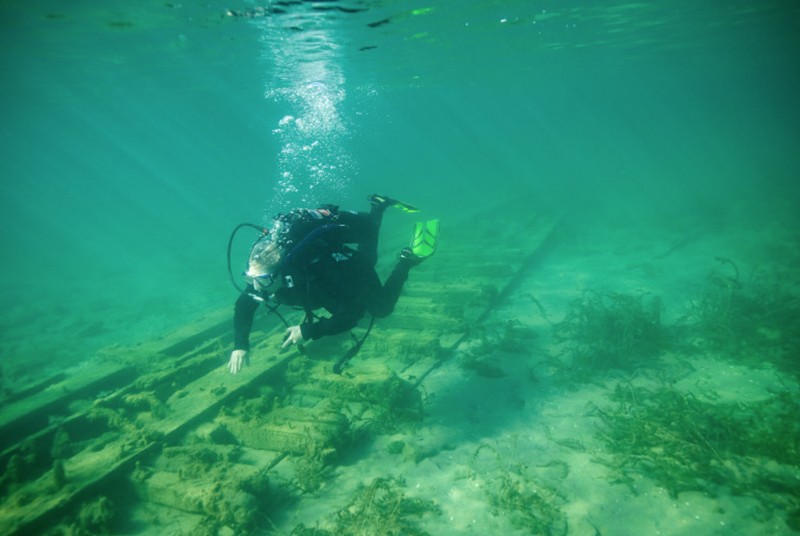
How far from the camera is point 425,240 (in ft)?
23.3

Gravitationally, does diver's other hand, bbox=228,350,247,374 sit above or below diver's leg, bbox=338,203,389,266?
below

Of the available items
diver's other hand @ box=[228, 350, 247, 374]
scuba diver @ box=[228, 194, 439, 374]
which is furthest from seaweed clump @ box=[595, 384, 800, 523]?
diver's other hand @ box=[228, 350, 247, 374]

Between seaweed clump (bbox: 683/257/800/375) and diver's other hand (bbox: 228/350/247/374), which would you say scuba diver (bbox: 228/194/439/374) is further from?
seaweed clump (bbox: 683/257/800/375)

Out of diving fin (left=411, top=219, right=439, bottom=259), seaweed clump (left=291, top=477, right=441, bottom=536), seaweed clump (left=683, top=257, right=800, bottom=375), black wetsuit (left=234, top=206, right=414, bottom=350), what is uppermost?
black wetsuit (left=234, top=206, right=414, bottom=350)

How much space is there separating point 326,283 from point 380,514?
283 centimetres

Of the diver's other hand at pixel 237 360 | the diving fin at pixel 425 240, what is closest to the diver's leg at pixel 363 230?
the diving fin at pixel 425 240

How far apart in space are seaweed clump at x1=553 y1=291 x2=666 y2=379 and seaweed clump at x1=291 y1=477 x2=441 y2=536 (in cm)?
398

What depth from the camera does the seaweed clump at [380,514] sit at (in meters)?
4.29

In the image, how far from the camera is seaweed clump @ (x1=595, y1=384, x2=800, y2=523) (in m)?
4.32

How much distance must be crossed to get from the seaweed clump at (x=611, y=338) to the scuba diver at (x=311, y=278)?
430 cm

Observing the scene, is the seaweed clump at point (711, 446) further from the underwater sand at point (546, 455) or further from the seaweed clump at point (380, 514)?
the seaweed clump at point (380, 514)

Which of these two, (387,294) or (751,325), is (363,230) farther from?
(751,325)

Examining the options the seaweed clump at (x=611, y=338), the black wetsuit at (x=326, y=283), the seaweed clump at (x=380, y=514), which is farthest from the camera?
the seaweed clump at (x=611, y=338)

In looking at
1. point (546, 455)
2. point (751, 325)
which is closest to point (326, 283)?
point (546, 455)
